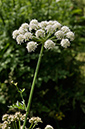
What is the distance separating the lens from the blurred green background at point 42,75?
2418mm

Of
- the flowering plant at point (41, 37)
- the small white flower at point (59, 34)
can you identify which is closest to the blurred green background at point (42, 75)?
the flowering plant at point (41, 37)

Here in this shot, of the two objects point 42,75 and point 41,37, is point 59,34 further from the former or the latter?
point 42,75

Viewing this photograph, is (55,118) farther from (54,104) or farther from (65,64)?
(65,64)

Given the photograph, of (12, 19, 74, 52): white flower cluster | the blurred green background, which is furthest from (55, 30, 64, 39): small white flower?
the blurred green background

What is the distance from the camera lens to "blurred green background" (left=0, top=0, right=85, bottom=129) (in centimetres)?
242

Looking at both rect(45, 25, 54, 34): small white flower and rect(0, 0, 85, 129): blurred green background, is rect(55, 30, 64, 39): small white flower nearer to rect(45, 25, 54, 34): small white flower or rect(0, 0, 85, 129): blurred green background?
rect(45, 25, 54, 34): small white flower

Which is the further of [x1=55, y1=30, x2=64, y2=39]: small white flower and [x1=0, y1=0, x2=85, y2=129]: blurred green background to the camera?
[x1=0, y1=0, x2=85, y2=129]: blurred green background

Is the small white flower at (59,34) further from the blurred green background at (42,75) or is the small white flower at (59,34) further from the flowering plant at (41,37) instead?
the blurred green background at (42,75)

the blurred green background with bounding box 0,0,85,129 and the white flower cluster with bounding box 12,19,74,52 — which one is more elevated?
the blurred green background with bounding box 0,0,85,129

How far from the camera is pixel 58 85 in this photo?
2980mm

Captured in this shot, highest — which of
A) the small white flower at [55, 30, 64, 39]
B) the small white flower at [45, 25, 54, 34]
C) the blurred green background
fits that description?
the blurred green background

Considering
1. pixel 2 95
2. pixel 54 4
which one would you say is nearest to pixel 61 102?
pixel 2 95

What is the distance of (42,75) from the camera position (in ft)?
8.37

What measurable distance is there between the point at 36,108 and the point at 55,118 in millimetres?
372
